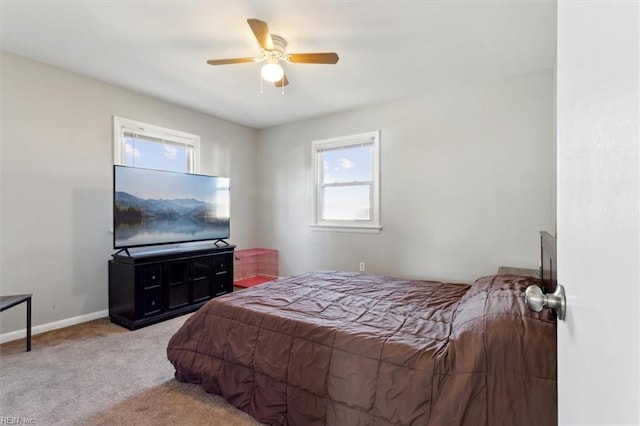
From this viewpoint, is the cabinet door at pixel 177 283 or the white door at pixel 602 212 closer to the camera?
the white door at pixel 602 212

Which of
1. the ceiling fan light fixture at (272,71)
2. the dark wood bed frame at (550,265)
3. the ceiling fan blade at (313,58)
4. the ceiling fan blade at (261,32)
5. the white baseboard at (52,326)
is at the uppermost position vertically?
the ceiling fan blade at (261,32)

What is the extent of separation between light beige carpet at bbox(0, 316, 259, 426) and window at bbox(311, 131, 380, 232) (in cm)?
261

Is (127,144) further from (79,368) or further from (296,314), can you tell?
(296,314)

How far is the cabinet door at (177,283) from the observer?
3.44 meters

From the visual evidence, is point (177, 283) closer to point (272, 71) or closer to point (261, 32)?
point (272, 71)

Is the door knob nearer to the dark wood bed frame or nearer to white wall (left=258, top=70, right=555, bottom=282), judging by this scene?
the dark wood bed frame

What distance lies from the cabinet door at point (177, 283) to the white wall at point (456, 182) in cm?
Result: 179

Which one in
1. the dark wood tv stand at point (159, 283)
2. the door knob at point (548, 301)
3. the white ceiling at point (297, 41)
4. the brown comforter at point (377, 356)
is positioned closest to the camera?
the door knob at point (548, 301)

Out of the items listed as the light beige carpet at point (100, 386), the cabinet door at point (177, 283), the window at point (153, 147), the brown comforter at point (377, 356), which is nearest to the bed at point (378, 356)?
the brown comforter at point (377, 356)

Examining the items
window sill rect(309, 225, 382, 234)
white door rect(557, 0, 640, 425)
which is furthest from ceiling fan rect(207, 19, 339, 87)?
window sill rect(309, 225, 382, 234)

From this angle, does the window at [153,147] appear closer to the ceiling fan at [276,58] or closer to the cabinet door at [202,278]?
the cabinet door at [202,278]

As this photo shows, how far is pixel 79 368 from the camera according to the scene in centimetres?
234

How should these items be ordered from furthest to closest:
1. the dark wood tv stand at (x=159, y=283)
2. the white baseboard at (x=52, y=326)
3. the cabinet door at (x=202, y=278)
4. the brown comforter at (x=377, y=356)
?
1. the cabinet door at (x=202, y=278)
2. the dark wood tv stand at (x=159, y=283)
3. the white baseboard at (x=52, y=326)
4. the brown comforter at (x=377, y=356)

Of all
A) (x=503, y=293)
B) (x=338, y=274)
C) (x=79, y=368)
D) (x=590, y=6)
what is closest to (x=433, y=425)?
(x=503, y=293)
